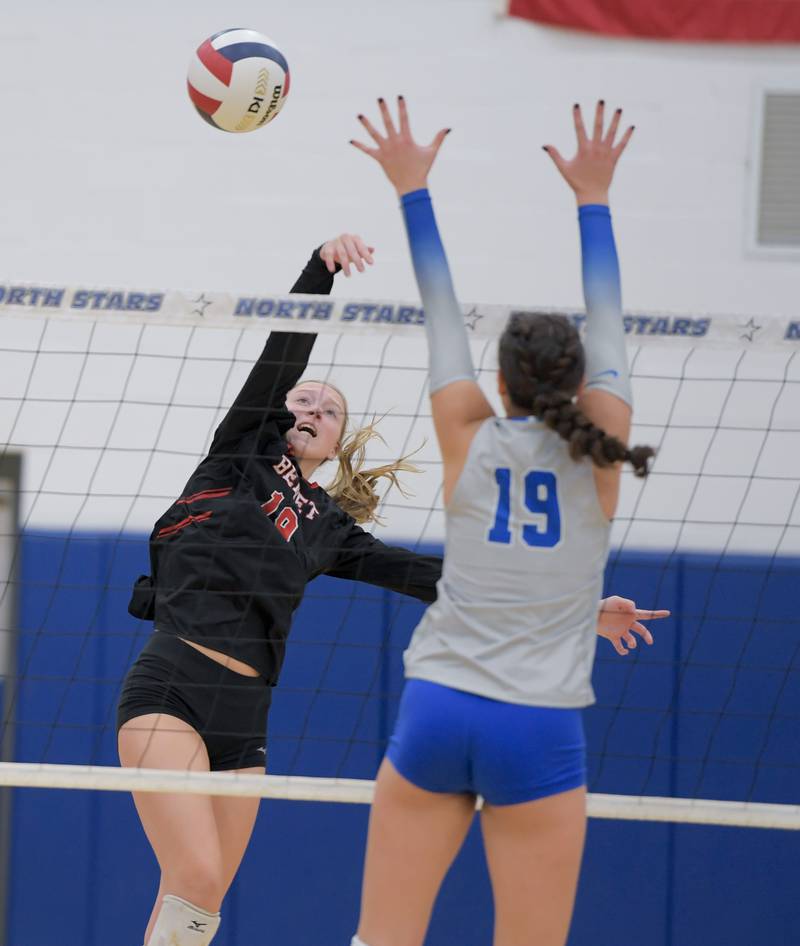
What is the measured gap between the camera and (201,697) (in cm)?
362

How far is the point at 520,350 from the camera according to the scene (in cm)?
255

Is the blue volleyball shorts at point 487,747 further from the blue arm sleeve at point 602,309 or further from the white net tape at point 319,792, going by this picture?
the white net tape at point 319,792

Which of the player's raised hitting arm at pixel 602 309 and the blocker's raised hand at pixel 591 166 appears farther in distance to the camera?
the blocker's raised hand at pixel 591 166

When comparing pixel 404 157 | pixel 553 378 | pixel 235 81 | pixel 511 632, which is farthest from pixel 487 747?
pixel 235 81

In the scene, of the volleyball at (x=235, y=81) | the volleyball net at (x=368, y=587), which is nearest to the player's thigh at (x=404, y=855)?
the volleyball at (x=235, y=81)

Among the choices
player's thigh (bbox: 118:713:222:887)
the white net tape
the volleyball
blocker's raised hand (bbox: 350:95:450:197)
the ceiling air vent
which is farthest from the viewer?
the ceiling air vent

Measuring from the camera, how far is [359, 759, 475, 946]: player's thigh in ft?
8.17

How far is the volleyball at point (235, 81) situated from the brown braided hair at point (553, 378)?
158cm

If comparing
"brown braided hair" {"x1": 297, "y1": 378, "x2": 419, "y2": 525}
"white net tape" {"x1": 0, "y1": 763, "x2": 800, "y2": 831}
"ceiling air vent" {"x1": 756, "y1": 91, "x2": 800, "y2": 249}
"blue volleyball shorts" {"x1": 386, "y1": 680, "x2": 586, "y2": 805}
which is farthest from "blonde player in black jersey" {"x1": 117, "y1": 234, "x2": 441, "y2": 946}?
"ceiling air vent" {"x1": 756, "y1": 91, "x2": 800, "y2": 249}

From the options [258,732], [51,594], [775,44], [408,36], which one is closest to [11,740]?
[51,594]

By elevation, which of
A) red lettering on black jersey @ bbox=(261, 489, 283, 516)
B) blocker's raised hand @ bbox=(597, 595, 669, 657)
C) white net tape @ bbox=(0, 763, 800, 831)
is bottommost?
white net tape @ bbox=(0, 763, 800, 831)

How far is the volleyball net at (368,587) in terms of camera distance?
5219 millimetres

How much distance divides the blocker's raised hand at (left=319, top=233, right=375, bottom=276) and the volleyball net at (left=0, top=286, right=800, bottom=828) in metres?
1.36

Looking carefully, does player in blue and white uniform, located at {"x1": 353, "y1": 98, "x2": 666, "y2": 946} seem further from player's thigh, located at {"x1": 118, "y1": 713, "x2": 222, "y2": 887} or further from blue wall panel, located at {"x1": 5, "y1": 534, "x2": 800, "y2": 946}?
blue wall panel, located at {"x1": 5, "y1": 534, "x2": 800, "y2": 946}
